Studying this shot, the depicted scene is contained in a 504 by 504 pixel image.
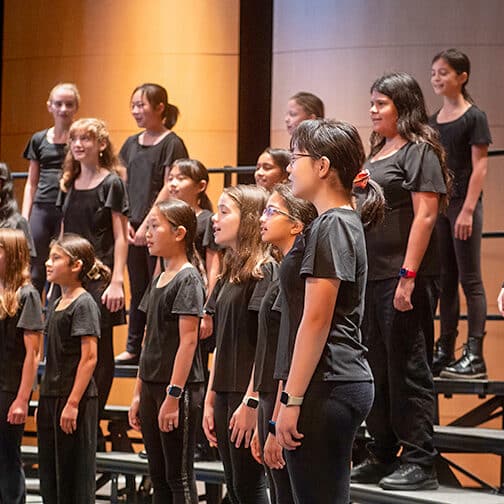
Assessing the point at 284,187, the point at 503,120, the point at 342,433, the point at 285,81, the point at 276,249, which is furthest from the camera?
the point at 285,81

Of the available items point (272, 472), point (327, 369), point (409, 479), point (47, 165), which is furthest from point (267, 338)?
point (47, 165)

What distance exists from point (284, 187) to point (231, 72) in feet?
13.3

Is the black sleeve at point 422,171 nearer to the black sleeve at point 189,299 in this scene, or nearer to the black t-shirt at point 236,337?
the black t-shirt at point 236,337

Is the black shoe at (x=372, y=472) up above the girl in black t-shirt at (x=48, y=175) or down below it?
Result: below

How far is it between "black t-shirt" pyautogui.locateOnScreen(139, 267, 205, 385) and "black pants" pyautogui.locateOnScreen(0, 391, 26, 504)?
34.9 inches

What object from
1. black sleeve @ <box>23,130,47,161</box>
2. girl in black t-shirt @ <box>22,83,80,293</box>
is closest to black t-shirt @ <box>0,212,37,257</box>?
girl in black t-shirt @ <box>22,83,80,293</box>

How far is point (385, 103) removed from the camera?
3.94 m

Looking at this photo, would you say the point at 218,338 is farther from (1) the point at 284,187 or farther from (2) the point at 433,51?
(2) the point at 433,51

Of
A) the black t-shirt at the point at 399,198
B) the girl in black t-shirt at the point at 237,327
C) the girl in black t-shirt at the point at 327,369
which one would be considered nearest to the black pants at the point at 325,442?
the girl in black t-shirt at the point at 327,369

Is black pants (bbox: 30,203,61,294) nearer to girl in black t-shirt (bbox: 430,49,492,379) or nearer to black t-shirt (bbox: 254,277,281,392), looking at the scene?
girl in black t-shirt (bbox: 430,49,492,379)

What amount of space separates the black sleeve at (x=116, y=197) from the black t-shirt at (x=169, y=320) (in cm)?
110

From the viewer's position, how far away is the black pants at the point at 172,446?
3.93 meters

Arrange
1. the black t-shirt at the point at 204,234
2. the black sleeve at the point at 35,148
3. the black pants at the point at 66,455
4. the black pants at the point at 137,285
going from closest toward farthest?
1. the black pants at the point at 66,455
2. the black t-shirt at the point at 204,234
3. the black pants at the point at 137,285
4. the black sleeve at the point at 35,148

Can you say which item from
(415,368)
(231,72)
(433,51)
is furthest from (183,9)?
(415,368)
